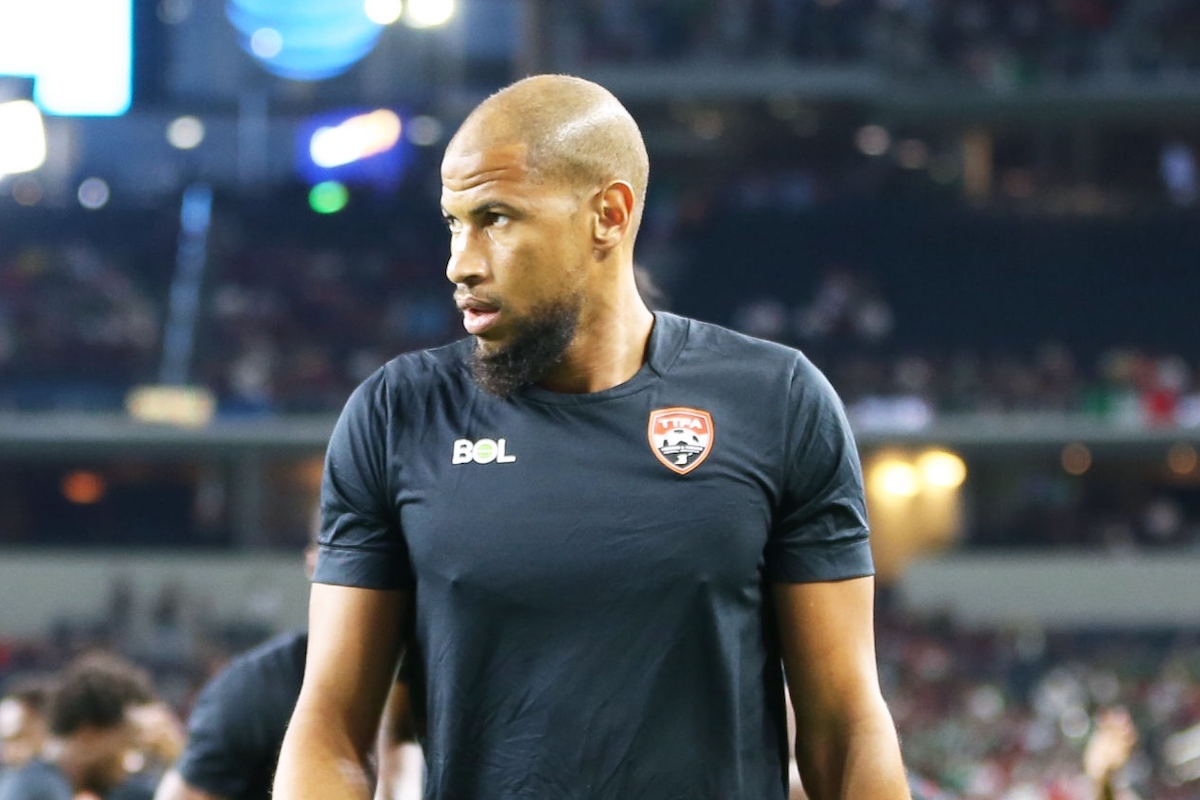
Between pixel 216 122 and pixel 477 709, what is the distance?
31641mm

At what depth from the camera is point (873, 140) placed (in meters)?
30.9

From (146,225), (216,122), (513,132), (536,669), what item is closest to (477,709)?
(536,669)

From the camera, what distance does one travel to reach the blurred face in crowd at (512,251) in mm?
2432

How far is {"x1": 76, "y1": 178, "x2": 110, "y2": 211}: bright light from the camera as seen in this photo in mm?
30609

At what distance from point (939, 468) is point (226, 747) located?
25632 mm

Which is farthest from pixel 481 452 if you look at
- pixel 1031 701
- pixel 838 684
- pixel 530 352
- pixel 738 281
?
pixel 738 281

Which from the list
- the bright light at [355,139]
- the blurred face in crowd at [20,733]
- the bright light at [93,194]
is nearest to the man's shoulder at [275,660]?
the blurred face in crowd at [20,733]

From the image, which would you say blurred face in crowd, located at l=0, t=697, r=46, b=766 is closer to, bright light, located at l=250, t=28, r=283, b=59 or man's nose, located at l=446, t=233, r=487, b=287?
man's nose, located at l=446, t=233, r=487, b=287

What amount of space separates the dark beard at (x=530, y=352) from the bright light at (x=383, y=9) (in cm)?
2825

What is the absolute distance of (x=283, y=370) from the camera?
1080 inches

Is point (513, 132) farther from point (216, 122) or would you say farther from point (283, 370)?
point (216, 122)

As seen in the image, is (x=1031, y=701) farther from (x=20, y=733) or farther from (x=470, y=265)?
(x=470, y=265)

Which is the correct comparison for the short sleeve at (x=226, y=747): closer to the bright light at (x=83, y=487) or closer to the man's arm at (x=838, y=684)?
the man's arm at (x=838, y=684)

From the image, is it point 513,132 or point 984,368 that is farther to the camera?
point 984,368
